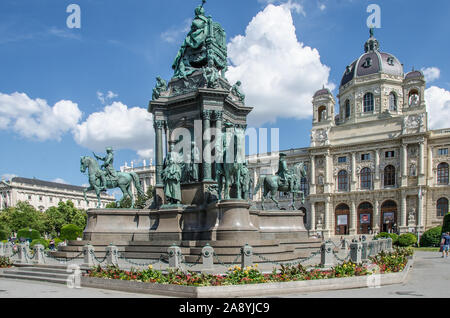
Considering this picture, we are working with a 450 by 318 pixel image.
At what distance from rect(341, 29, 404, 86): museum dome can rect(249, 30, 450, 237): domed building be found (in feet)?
0.67

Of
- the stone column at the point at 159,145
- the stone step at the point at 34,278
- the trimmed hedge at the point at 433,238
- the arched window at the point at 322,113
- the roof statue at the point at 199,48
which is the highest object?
the arched window at the point at 322,113

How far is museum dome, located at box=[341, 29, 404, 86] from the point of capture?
7931 cm

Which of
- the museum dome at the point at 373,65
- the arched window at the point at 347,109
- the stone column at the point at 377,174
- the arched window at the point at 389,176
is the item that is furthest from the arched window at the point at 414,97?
the arched window at the point at 389,176

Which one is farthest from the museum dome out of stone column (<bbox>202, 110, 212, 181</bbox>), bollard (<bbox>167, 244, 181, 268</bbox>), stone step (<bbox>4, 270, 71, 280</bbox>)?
stone step (<bbox>4, 270, 71, 280</bbox>)

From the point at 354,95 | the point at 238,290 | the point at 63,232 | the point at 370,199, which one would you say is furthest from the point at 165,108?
the point at 354,95

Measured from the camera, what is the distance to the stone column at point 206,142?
21.0 metres

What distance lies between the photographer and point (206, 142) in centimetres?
2127

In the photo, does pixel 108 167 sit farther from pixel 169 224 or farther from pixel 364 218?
pixel 364 218

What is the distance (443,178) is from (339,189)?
18.3 metres

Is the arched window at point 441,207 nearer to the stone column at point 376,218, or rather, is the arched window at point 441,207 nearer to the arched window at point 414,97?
the stone column at point 376,218

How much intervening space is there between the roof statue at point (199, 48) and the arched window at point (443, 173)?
190 feet

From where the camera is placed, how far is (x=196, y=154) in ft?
71.8
